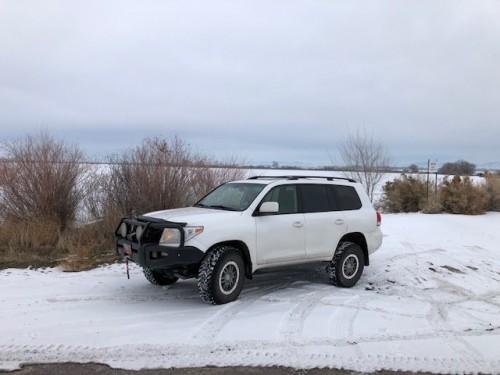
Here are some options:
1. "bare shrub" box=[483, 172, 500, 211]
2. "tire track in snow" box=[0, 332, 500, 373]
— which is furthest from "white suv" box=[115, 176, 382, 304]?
"bare shrub" box=[483, 172, 500, 211]

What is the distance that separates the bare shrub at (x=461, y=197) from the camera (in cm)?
1908

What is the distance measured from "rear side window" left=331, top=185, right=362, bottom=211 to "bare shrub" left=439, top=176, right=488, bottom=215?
1235cm

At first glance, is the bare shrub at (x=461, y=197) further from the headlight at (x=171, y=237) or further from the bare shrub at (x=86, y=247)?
the headlight at (x=171, y=237)

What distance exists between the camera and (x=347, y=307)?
671 cm

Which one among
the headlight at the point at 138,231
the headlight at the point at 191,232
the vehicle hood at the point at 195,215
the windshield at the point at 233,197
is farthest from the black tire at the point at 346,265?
the headlight at the point at 138,231

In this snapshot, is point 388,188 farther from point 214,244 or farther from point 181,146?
point 214,244

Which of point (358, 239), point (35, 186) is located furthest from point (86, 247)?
point (358, 239)

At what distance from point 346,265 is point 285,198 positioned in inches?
66.1

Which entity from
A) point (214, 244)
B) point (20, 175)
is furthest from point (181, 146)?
point (214, 244)

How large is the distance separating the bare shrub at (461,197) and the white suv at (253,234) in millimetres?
12044

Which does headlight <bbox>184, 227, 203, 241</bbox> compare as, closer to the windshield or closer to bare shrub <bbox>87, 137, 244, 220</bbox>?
the windshield

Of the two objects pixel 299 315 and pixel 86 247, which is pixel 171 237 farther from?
pixel 86 247

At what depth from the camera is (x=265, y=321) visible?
5.94 m

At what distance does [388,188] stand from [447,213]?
3108 millimetres
